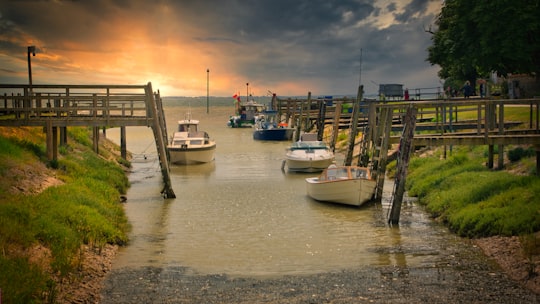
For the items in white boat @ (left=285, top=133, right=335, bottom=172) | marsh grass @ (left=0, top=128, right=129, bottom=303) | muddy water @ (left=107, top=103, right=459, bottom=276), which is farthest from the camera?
white boat @ (left=285, top=133, right=335, bottom=172)

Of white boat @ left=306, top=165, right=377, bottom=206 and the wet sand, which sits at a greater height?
white boat @ left=306, top=165, right=377, bottom=206

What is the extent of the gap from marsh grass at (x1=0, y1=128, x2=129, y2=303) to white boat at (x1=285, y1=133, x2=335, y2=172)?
41.6 feet

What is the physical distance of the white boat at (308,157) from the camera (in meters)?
34.4

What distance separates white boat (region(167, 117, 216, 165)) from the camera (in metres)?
39.1

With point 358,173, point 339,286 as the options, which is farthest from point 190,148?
point 339,286

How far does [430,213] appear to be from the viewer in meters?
21.5

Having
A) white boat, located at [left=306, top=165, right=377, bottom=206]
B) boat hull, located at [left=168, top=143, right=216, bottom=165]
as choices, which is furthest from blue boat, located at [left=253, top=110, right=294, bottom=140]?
white boat, located at [left=306, top=165, right=377, bottom=206]

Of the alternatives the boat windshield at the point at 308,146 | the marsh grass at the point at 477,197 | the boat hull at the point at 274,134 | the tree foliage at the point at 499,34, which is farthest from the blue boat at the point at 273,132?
the marsh grass at the point at 477,197

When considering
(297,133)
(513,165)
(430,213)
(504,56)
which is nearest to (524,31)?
(504,56)

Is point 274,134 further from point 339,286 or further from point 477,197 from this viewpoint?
point 339,286

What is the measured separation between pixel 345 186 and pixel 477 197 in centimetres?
576

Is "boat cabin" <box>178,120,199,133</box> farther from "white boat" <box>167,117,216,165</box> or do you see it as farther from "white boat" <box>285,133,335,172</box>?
"white boat" <box>285,133,335,172</box>

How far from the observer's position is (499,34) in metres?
32.2

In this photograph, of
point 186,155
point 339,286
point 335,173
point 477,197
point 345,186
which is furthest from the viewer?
point 186,155
